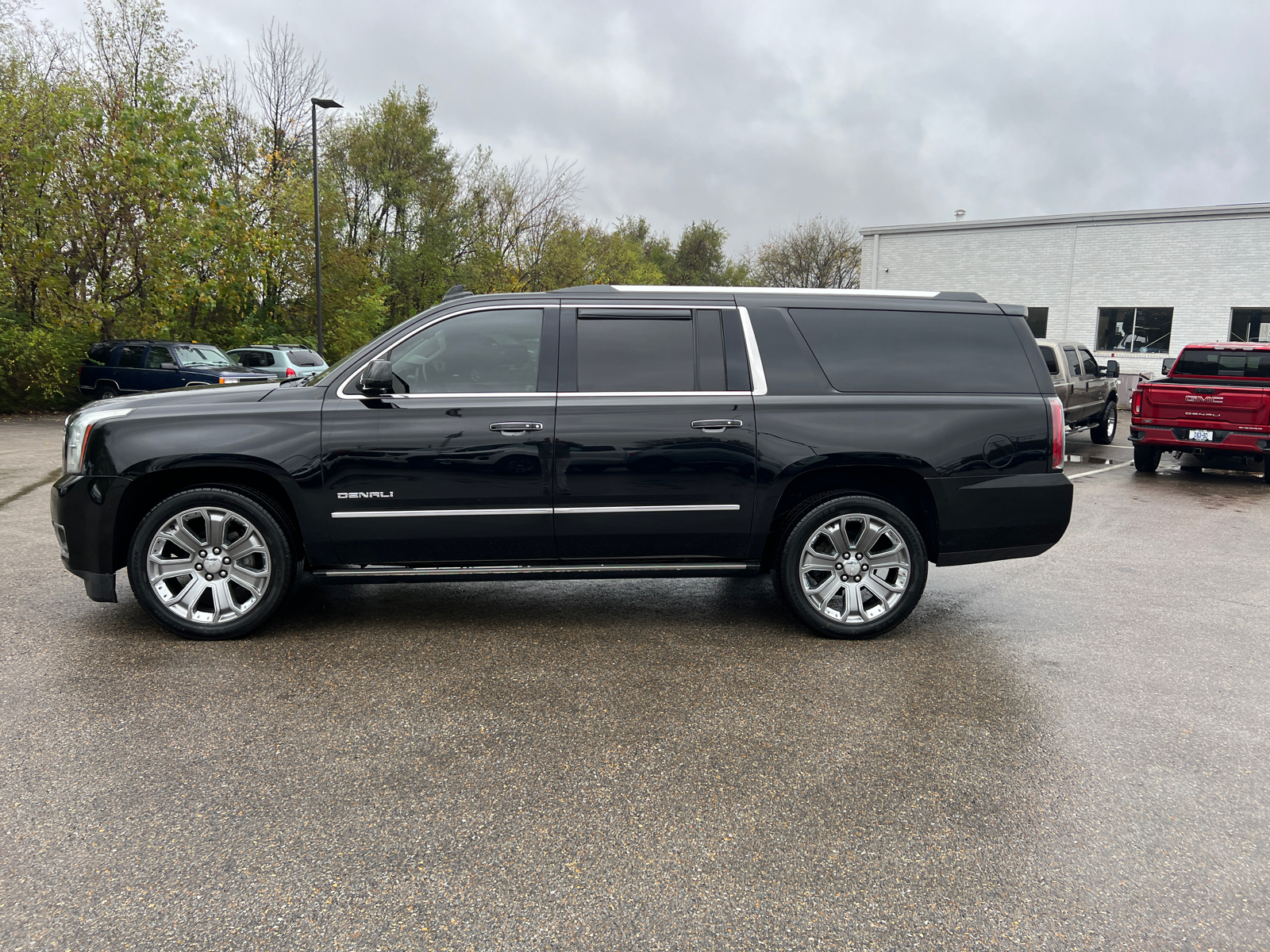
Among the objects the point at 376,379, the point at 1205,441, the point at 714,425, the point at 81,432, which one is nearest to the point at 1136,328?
the point at 1205,441

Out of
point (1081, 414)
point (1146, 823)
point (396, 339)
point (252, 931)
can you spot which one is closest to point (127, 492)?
point (396, 339)

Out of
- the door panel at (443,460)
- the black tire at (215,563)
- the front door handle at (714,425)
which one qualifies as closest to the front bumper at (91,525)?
the black tire at (215,563)

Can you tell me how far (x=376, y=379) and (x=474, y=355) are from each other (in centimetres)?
54

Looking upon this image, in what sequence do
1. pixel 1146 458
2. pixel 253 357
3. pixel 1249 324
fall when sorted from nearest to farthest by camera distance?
pixel 1146 458 → pixel 253 357 → pixel 1249 324

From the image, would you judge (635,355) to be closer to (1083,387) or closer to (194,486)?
(194,486)

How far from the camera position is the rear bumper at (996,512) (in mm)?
5062

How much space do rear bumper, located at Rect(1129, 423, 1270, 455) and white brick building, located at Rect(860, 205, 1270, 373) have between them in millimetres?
17743

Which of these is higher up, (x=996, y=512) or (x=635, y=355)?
(x=635, y=355)

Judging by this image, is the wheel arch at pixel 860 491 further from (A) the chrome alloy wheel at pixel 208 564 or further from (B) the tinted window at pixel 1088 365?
(B) the tinted window at pixel 1088 365

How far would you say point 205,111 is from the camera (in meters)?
22.8

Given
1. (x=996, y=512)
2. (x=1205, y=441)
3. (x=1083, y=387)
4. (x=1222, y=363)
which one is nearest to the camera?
(x=996, y=512)

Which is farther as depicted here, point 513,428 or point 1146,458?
point 1146,458

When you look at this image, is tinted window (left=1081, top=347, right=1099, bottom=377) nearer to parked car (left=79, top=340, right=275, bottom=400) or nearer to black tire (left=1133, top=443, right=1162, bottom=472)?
black tire (left=1133, top=443, right=1162, bottom=472)

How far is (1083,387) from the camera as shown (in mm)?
15453
